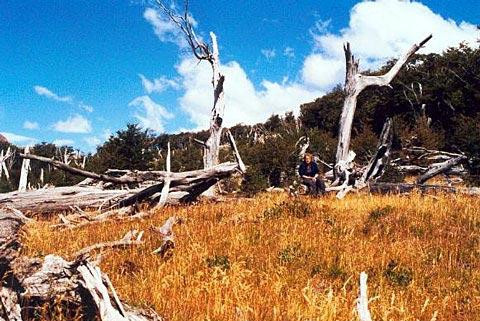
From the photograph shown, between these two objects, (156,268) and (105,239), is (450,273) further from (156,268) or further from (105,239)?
(105,239)

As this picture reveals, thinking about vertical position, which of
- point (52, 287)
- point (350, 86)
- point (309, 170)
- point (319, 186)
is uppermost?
point (350, 86)

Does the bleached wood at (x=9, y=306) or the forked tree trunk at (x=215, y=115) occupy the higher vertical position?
the forked tree trunk at (x=215, y=115)

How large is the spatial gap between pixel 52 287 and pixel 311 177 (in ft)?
36.1

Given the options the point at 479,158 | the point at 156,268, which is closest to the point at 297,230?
the point at 156,268

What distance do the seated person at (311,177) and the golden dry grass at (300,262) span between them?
404cm

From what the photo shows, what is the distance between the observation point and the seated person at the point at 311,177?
44.6ft

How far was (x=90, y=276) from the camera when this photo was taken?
2854 mm

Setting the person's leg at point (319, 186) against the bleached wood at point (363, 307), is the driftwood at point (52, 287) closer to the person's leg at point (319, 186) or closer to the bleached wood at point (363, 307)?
the bleached wood at point (363, 307)

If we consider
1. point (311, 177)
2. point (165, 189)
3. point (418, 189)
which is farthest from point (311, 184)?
point (165, 189)

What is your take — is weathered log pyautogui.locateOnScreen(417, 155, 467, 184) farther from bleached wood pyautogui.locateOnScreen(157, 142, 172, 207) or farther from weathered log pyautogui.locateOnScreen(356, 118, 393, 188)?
bleached wood pyautogui.locateOnScreen(157, 142, 172, 207)

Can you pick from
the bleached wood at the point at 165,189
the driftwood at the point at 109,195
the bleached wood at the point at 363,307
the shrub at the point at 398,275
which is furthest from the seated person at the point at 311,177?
the bleached wood at the point at 363,307

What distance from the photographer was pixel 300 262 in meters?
5.49

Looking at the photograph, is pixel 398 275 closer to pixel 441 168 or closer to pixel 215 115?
pixel 441 168

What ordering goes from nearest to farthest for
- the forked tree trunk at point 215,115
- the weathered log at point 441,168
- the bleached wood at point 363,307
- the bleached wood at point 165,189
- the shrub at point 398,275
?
the bleached wood at point 363,307, the shrub at point 398,275, the bleached wood at point 165,189, the weathered log at point 441,168, the forked tree trunk at point 215,115
